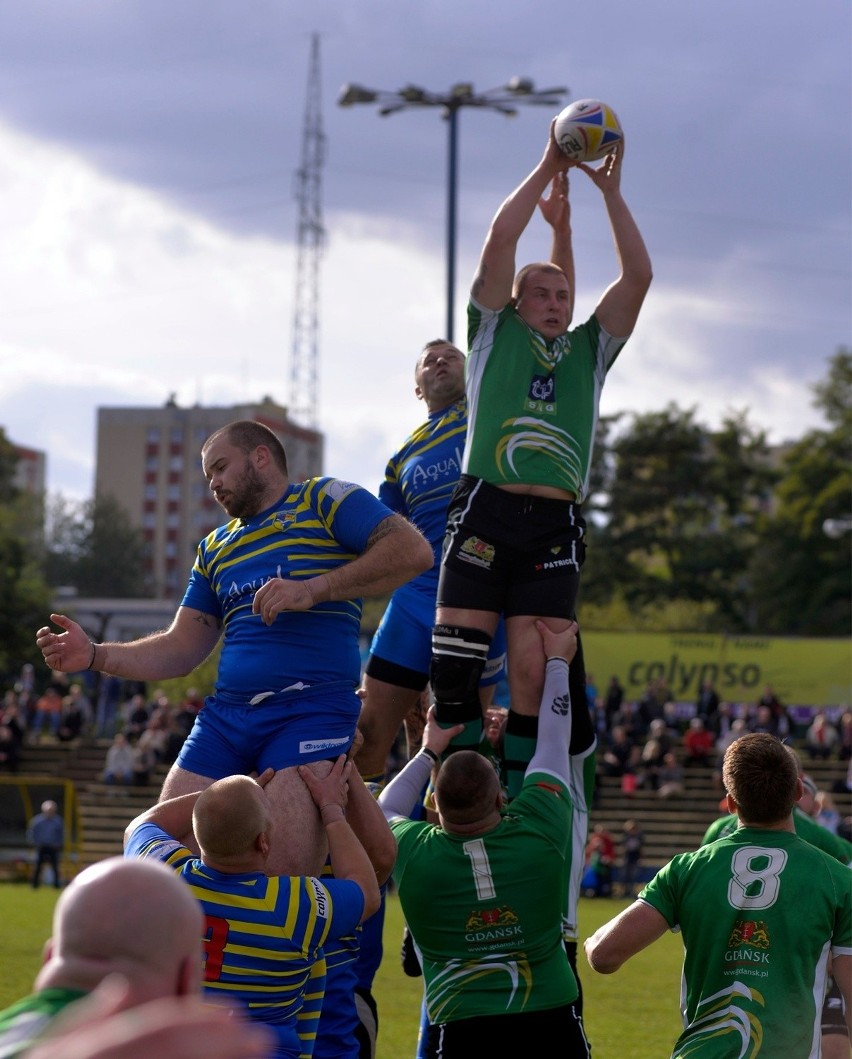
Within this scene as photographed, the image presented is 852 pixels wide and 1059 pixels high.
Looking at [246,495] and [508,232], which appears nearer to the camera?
[246,495]

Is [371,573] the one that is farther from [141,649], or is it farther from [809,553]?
[809,553]

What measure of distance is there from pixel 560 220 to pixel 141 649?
2997 mm

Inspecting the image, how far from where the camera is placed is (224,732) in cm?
587

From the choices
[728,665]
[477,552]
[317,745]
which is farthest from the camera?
[728,665]

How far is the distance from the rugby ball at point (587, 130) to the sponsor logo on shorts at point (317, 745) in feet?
9.43

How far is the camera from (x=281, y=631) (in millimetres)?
5883

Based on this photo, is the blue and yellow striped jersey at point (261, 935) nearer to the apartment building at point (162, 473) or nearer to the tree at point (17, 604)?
the tree at point (17, 604)

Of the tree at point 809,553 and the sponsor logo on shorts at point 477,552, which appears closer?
the sponsor logo on shorts at point 477,552

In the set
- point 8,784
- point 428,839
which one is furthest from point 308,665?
point 8,784

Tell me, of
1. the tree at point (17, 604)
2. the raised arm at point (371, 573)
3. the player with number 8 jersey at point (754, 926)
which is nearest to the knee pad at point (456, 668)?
the raised arm at point (371, 573)

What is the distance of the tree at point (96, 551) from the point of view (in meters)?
112

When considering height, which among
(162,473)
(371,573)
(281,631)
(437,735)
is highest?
(162,473)

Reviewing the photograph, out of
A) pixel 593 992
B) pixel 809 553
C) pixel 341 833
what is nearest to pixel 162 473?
pixel 809 553

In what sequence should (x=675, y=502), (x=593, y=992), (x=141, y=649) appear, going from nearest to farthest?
1. (x=141, y=649)
2. (x=593, y=992)
3. (x=675, y=502)
